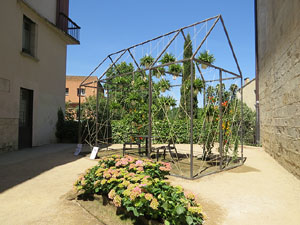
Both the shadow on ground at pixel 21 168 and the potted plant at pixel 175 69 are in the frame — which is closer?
the shadow on ground at pixel 21 168

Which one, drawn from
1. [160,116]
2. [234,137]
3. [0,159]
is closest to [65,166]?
[0,159]

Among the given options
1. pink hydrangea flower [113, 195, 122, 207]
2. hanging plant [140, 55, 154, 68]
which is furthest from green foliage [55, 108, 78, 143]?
pink hydrangea flower [113, 195, 122, 207]

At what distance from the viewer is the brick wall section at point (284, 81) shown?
412cm

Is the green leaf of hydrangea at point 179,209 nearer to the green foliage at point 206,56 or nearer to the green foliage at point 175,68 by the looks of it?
the green foliage at point 206,56

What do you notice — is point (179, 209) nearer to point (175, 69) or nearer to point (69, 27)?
point (175, 69)

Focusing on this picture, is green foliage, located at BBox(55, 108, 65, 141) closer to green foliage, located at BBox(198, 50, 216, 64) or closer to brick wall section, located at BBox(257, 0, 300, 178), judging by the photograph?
green foliage, located at BBox(198, 50, 216, 64)

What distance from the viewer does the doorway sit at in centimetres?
805

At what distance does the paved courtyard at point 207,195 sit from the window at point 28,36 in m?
5.12

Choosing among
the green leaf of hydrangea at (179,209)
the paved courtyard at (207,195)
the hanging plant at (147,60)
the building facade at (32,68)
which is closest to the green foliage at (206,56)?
the hanging plant at (147,60)

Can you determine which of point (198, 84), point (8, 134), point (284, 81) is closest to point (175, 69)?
point (198, 84)

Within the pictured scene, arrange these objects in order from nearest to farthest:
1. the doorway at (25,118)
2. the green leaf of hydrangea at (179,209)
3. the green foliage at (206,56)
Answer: the green leaf of hydrangea at (179,209), the green foliage at (206,56), the doorway at (25,118)

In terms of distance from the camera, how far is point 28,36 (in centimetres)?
848

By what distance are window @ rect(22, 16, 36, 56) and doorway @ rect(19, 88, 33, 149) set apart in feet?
5.33

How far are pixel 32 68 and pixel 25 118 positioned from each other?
1.96 m
